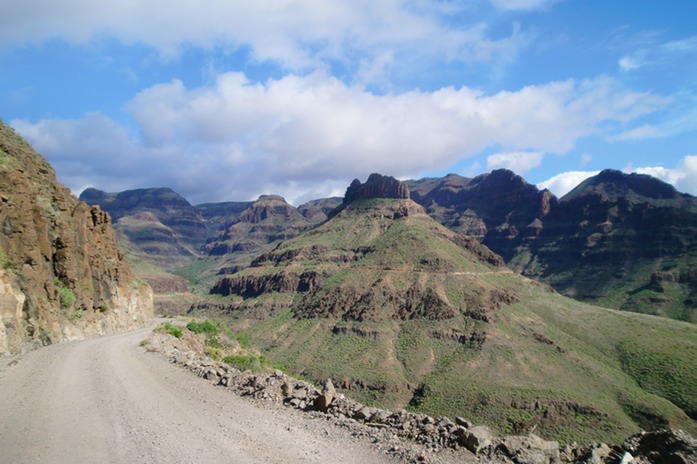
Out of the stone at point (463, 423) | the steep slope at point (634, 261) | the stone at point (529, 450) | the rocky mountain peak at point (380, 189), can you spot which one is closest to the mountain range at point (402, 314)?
the steep slope at point (634, 261)

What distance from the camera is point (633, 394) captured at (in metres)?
73.9

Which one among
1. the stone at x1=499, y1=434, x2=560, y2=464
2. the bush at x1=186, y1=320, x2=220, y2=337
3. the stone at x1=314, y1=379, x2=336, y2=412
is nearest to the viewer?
the stone at x1=499, y1=434, x2=560, y2=464

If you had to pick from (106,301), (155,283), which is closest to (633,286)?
(106,301)

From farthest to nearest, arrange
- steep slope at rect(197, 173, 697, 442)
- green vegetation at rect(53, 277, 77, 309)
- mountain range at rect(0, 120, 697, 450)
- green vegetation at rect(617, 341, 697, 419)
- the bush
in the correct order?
steep slope at rect(197, 173, 697, 442)
green vegetation at rect(617, 341, 697, 419)
the bush
mountain range at rect(0, 120, 697, 450)
green vegetation at rect(53, 277, 77, 309)

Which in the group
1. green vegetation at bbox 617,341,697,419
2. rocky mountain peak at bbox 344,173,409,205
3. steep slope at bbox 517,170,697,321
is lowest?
green vegetation at bbox 617,341,697,419

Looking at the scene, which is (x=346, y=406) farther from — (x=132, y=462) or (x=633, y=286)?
(x=633, y=286)

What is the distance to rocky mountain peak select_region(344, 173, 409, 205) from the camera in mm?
184250

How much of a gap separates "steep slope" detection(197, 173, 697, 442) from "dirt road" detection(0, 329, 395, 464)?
66.5 metres

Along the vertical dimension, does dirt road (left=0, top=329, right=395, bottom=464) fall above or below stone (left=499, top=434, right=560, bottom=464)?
above

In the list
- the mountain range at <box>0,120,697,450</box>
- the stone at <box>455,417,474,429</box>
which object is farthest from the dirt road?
the mountain range at <box>0,120,697,450</box>

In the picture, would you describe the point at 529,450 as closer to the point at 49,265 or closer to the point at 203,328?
the point at 49,265

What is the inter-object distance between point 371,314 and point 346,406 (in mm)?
100880

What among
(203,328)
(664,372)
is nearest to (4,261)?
(203,328)

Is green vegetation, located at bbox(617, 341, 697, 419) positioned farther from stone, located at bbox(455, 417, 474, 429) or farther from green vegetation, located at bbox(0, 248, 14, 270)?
green vegetation, located at bbox(0, 248, 14, 270)
